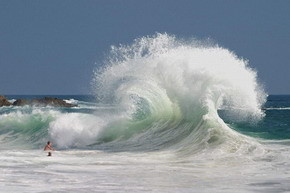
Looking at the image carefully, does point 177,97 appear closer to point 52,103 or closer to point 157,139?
point 157,139

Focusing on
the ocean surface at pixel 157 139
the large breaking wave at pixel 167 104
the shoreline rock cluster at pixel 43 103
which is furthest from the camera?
the shoreline rock cluster at pixel 43 103

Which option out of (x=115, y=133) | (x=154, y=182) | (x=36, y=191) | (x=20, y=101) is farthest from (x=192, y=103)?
(x=20, y=101)

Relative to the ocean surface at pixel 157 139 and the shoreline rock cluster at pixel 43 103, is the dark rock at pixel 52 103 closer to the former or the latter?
the shoreline rock cluster at pixel 43 103

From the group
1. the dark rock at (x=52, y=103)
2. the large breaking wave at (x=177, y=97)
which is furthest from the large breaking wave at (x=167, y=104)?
the dark rock at (x=52, y=103)

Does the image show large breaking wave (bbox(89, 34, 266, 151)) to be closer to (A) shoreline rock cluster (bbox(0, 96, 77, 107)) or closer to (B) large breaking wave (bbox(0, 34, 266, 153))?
(B) large breaking wave (bbox(0, 34, 266, 153))

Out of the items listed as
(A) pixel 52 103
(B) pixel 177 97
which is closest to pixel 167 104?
(B) pixel 177 97

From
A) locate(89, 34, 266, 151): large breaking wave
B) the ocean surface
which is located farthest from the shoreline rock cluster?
locate(89, 34, 266, 151): large breaking wave

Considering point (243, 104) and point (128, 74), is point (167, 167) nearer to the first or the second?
point (243, 104)

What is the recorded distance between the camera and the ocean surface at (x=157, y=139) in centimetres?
1264

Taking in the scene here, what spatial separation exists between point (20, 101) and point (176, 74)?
198ft

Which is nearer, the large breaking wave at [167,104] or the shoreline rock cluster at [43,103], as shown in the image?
the large breaking wave at [167,104]

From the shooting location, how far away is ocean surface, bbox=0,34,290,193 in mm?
12641

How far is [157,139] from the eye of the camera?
22578 millimetres

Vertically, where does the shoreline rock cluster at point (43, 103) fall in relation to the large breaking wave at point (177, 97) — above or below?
above
